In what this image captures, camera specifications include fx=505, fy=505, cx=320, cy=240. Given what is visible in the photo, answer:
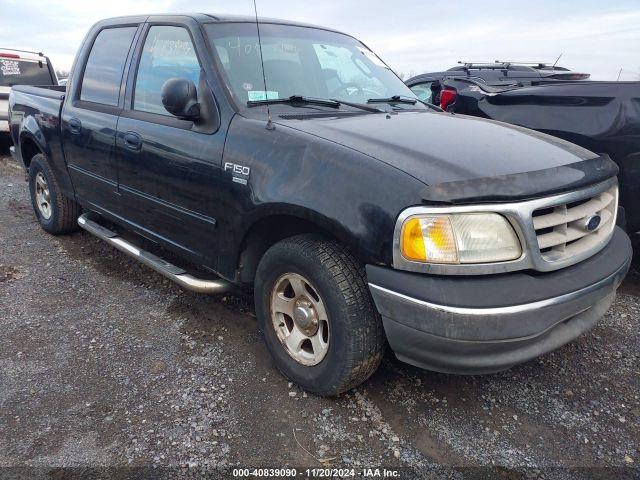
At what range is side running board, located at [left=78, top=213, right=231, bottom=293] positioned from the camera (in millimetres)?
3025

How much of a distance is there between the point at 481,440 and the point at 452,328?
73 cm

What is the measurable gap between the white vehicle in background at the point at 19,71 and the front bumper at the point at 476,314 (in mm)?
9296

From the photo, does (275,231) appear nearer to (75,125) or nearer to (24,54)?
(75,125)

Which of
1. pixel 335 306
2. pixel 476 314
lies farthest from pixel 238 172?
pixel 476 314

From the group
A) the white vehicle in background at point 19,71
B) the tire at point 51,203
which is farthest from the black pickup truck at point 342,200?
the white vehicle in background at point 19,71

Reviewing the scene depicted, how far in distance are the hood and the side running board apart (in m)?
1.07

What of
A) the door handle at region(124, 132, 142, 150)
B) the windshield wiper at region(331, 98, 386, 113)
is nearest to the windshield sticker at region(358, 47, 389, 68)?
the windshield wiper at region(331, 98, 386, 113)

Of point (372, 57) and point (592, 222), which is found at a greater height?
point (372, 57)

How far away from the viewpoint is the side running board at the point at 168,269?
119 inches

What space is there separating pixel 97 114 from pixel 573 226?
10.8ft

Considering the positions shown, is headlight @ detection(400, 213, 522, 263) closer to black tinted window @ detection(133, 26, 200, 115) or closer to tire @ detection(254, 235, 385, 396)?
tire @ detection(254, 235, 385, 396)

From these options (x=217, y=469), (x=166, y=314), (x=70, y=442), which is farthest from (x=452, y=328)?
(x=166, y=314)

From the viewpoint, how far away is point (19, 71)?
30.6 ft

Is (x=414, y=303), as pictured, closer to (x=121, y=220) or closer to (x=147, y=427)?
(x=147, y=427)
